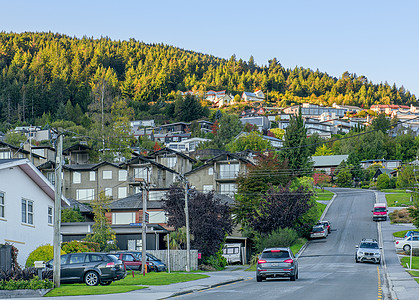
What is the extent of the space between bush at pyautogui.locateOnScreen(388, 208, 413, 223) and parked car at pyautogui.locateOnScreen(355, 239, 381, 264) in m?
33.6

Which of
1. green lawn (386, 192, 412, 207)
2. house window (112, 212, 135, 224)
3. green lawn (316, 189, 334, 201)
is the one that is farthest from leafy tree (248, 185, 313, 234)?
green lawn (316, 189, 334, 201)

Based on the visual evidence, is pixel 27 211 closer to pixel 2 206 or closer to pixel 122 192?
pixel 2 206

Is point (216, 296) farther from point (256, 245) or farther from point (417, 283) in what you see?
point (256, 245)

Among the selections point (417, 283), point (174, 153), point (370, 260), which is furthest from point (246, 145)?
point (417, 283)

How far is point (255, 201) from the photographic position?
221 ft

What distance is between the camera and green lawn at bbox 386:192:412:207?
92.9 meters

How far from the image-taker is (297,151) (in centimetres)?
10031

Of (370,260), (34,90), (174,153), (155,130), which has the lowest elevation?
(370,260)

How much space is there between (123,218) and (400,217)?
36.9 metres

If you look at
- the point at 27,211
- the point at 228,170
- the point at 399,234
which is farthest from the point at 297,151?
the point at 27,211

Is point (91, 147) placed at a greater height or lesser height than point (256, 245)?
greater

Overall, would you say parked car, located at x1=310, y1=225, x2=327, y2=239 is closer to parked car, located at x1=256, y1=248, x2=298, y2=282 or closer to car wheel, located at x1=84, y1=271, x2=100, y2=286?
parked car, located at x1=256, y1=248, x2=298, y2=282

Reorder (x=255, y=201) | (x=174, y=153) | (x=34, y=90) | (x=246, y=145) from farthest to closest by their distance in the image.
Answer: (x=34, y=90)
(x=246, y=145)
(x=174, y=153)
(x=255, y=201)

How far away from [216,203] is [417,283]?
2917 cm
